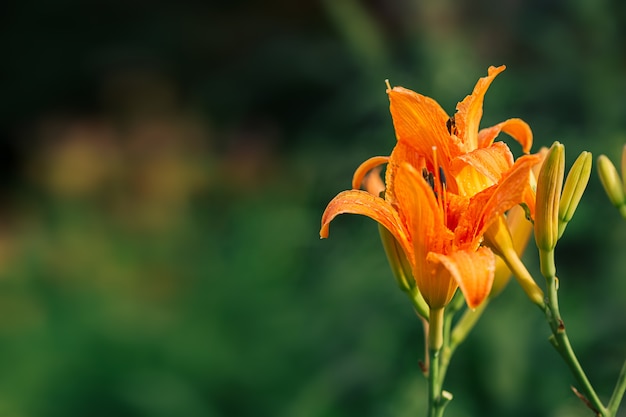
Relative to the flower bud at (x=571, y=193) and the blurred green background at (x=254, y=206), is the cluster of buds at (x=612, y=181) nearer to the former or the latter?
the flower bud at (x=571, y=193)

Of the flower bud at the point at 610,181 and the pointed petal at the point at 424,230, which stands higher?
the flower bud at the point at 610,181

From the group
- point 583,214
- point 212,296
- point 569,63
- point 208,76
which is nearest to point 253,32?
point 208,76

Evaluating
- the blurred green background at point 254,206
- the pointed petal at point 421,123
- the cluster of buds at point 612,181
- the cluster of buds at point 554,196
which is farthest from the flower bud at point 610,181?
the blurred green background at point 254,206

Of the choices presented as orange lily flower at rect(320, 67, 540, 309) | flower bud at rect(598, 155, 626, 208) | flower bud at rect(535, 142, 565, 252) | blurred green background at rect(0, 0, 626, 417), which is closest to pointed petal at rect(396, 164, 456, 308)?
orange lily flower at rect(320, 67, 540, 309)

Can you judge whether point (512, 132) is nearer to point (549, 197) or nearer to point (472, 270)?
point (549, 197)

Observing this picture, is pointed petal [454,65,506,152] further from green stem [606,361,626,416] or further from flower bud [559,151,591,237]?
green stem [606,361,626,416]

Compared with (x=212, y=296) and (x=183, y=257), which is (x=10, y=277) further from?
(x=212, y=296)
